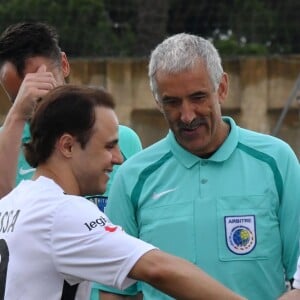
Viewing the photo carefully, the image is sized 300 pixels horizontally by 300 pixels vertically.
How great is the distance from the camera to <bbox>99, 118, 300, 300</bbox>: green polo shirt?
471cm

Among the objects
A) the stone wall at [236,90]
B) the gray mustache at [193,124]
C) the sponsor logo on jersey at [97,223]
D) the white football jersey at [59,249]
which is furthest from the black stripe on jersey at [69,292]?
the stone wall at [236,90]

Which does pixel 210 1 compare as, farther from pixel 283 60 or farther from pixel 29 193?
pixel 29 193

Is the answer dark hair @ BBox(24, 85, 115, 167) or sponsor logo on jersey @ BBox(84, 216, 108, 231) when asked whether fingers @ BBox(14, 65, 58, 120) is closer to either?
dark hair @ BBox(24, 85, 115, 167)

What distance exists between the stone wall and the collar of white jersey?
5.79m

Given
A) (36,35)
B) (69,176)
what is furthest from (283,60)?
(69,176)

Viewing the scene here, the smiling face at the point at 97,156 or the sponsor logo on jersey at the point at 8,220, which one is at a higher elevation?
the smiling face at the point at 97,156

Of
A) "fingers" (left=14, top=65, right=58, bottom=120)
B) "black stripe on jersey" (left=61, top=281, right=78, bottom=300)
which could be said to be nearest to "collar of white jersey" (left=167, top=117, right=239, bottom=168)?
"fingers" (left=14, top=65, right=58, bottom=120)

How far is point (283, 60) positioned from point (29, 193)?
7.20 metres

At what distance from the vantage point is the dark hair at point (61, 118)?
413 centimetres

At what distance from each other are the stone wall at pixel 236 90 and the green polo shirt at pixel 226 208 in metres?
5.83

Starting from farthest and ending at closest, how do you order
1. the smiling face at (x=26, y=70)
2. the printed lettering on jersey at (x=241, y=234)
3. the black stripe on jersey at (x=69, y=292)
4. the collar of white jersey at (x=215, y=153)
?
the smiling face at (x=26, y=70), the collar of white jersey at (x=215, y=153), the printed lettering on jersey at (x=241, y=234), the black stripe on jersey at (x=69, y=292)

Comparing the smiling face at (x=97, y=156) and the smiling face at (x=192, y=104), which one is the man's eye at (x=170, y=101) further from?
the smiling face at (x=97, y=156)

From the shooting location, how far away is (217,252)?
473 cm

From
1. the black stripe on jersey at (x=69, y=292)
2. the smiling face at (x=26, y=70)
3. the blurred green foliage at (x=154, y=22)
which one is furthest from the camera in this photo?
the blurred green foliage at (x=154, y=22)
